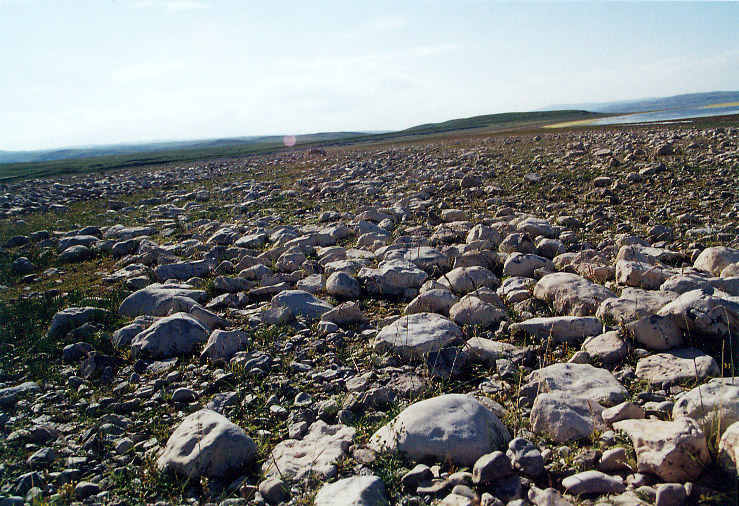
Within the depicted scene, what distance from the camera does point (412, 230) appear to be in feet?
26.6

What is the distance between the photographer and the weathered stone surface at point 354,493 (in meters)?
2.26

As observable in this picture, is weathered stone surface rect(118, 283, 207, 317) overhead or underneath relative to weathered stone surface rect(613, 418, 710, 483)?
overhead

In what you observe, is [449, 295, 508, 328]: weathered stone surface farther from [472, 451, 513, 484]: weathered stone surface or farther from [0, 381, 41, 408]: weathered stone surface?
[0, 381, 41, 408]: weathered stone surface

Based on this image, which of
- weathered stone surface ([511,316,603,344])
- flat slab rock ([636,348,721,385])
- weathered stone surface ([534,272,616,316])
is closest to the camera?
flat slab rock ([636,348,721,385])

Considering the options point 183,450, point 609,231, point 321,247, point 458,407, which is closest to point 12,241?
point 321,247

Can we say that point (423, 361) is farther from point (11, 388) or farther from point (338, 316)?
point (11, 388)

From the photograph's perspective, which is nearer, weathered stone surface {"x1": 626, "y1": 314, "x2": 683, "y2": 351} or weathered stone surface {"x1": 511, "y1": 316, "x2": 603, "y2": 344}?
weathered stone surface {"x1": 626, "y1": 314, "x2": 683, "y2": 351}

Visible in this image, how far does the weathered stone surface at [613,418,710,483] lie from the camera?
2.13m

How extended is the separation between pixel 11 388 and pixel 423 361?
138 inches

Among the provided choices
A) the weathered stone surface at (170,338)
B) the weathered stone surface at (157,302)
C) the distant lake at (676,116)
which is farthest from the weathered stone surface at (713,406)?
the distant lake at (676,116)

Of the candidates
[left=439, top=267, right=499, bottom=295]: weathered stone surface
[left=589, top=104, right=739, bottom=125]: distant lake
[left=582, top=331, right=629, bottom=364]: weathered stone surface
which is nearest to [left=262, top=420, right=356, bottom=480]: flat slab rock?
[left=582, top=331, right=629, bottom=364]: weathered stone surface

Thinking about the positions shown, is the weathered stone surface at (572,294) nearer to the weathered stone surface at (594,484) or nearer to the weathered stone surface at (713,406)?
the weathered stone surface at (713,406)

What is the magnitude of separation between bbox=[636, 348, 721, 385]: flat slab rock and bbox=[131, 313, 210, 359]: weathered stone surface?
3787 mm

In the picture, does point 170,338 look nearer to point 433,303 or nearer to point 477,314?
point 433,303
